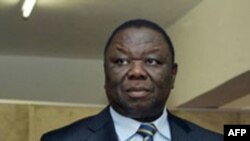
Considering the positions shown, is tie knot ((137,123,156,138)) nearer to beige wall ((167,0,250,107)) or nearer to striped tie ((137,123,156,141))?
striped tie ((137,123,156,141))

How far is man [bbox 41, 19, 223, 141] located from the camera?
2.29 feet

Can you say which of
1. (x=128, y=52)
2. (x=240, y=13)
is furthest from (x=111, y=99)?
(x=240, y=13)

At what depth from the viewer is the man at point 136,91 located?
2.29 ft

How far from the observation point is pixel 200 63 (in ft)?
9.27

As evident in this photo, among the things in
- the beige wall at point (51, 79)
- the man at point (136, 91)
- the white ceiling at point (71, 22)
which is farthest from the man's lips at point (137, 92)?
the beige wall at point (51, 79)

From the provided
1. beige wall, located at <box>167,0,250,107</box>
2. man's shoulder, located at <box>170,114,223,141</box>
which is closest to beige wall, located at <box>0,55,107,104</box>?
beige wall, located at <box>167,0,250,107</box>

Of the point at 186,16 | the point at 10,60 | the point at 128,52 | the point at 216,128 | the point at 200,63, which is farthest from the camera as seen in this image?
the point at 10,60

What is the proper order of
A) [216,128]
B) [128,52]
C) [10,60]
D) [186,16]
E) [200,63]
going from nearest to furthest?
[128,52]
[216,128]
[200,63]
[186,16]
[10,60]

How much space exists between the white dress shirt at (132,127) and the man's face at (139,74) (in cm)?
1

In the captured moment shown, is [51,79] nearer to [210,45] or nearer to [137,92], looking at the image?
[210,45]

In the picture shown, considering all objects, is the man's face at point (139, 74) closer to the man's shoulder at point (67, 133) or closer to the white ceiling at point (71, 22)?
the man's shoulder at point (67, 133)

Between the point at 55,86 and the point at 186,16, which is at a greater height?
the point at 186,16

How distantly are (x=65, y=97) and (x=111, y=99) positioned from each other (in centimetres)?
332

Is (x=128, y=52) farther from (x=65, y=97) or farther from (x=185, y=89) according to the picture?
(x=65, y=97)
